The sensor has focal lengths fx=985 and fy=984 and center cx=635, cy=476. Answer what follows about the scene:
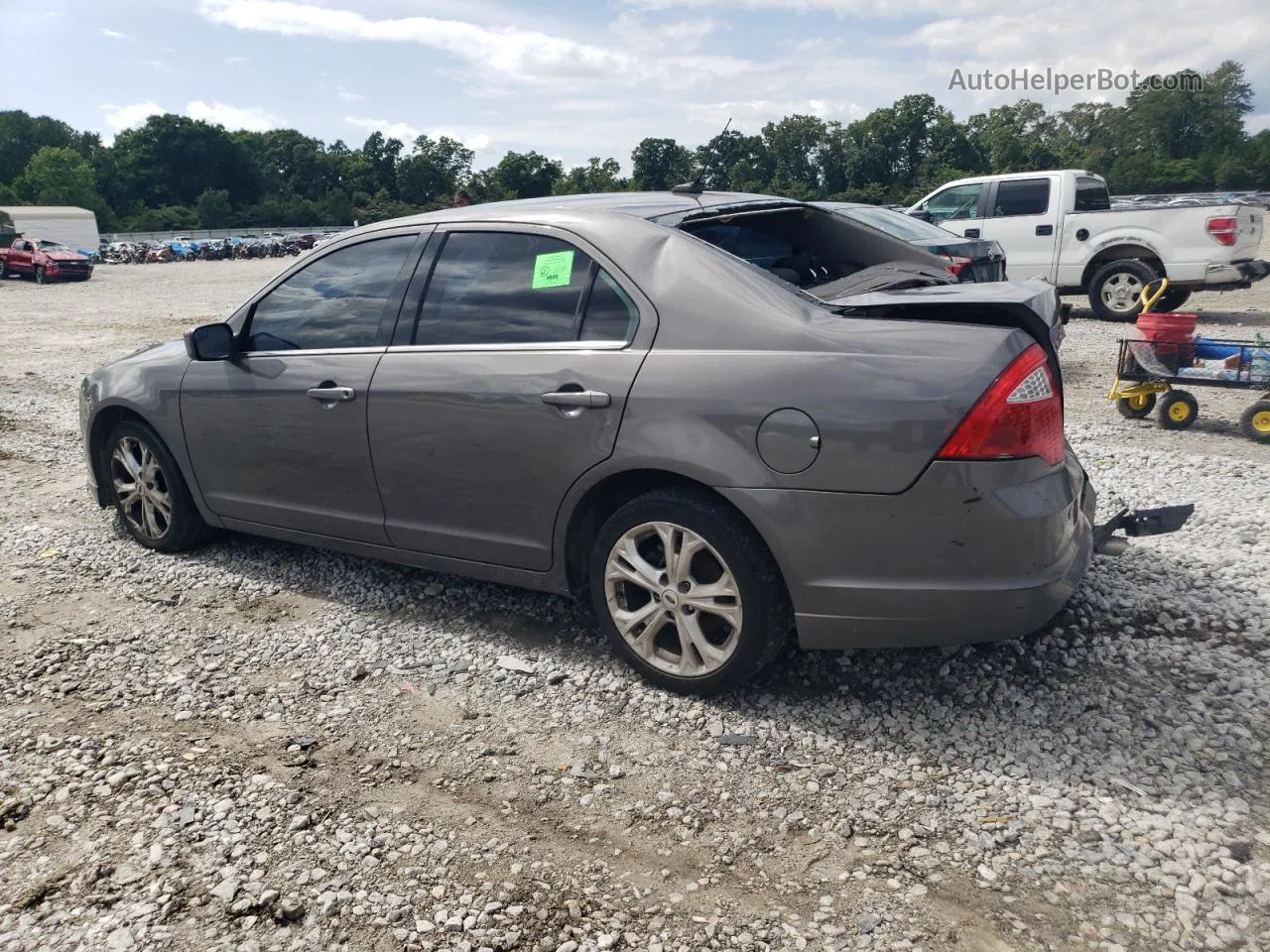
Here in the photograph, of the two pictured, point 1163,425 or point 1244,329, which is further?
point 1244,329

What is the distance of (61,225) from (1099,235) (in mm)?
65386

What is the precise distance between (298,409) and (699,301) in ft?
6.46

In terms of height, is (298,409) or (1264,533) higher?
(298,409)

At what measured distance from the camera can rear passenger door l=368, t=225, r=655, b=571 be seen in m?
3.46

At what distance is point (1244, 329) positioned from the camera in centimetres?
1229

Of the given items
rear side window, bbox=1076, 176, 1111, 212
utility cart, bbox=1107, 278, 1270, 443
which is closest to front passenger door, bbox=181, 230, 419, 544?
utility cart, bbox=1107, 278, 1270, 443

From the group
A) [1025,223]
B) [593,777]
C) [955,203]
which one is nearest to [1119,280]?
[1025,223]

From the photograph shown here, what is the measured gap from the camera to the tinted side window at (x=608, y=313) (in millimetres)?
3448

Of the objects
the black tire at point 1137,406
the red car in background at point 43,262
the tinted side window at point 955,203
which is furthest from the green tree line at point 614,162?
the black tire at point 1137,406

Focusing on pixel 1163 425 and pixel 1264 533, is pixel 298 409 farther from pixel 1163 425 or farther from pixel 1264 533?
pixel 1163 425

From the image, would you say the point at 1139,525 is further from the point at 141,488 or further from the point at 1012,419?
the point at 141,488

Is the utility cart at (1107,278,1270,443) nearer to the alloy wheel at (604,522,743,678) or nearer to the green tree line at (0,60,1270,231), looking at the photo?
the alloy wheel at (604,522,743,678)

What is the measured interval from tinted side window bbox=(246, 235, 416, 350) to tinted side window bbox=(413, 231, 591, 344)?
0.92 ft

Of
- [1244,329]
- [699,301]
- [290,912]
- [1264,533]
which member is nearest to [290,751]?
[290,912]
